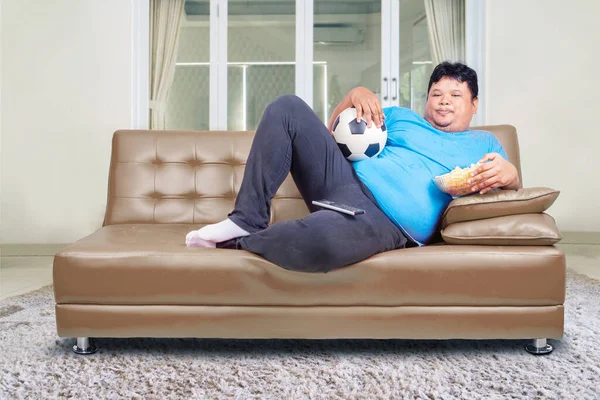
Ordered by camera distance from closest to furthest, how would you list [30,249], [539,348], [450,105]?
1. [539,348]
2. [450,105]
3. [30,249]

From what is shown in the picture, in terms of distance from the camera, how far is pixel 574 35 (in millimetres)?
4332

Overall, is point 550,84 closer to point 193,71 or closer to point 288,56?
point 288,56

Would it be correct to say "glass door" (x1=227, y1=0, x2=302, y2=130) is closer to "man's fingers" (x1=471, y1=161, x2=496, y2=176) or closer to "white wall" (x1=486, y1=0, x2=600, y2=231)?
"white wall" (x1=486, y1=0, x2=600, y2=231)

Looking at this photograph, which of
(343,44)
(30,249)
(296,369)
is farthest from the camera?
(343,44)

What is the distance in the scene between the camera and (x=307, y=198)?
1.99 metres

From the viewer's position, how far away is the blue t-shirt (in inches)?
74.2

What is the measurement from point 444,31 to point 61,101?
2964 mm

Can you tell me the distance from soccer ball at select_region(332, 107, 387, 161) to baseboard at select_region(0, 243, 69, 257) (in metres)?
3.00

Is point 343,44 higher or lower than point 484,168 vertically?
higher

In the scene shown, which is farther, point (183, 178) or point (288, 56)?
point (288, 56)

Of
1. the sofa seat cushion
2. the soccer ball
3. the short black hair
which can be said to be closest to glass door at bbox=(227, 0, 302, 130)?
the short black hair

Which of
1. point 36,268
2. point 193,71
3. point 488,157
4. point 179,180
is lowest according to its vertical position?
point 36,268

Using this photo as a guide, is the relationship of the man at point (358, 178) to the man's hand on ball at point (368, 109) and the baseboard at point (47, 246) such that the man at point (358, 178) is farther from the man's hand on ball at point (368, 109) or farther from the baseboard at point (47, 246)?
the baseboard at point (47, 246)

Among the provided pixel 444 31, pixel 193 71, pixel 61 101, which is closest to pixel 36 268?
pixel 61 101
